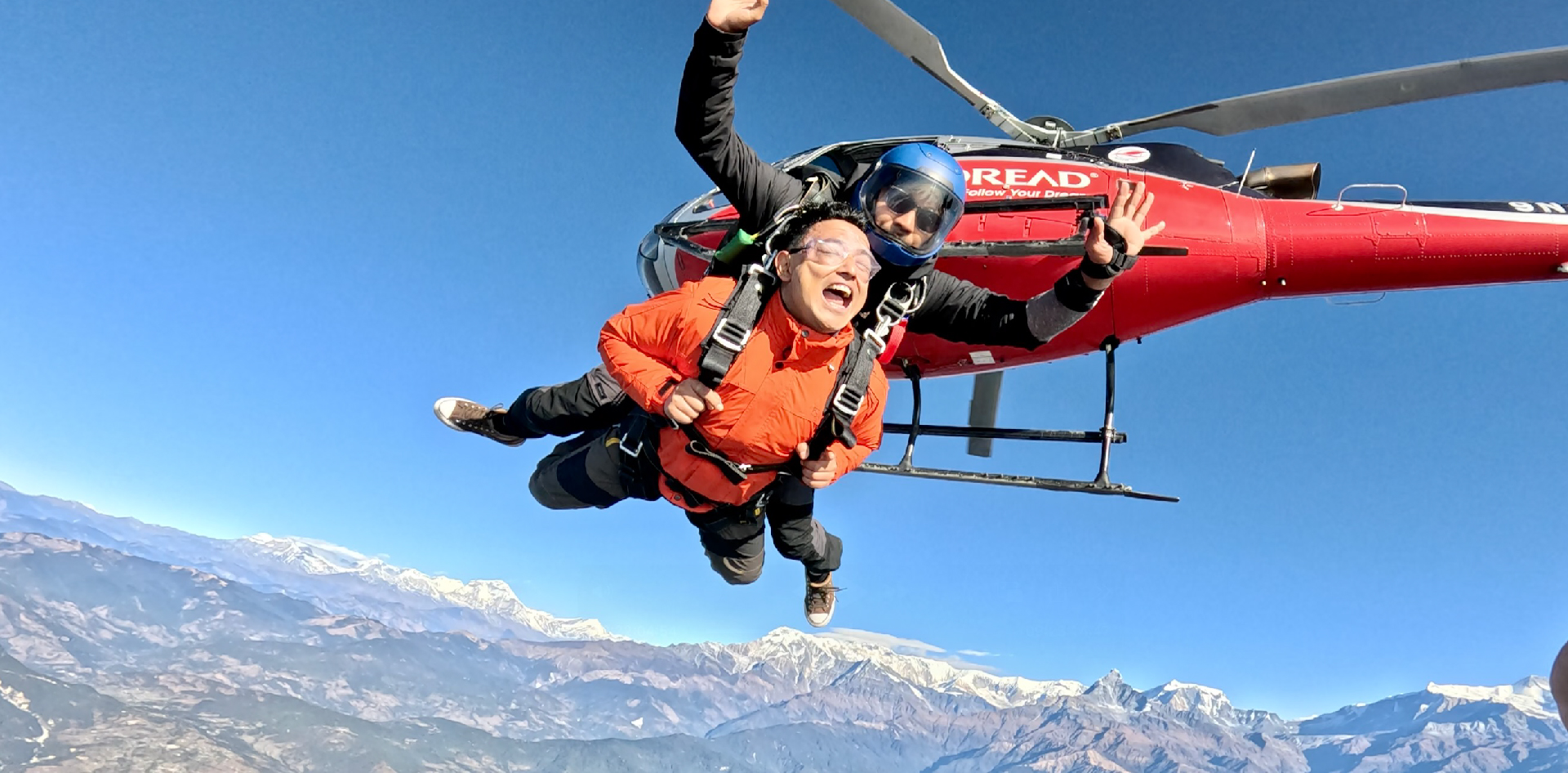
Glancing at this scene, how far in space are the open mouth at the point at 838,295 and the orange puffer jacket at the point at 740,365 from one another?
18cm

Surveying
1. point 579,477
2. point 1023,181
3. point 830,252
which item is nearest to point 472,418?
point 579,477

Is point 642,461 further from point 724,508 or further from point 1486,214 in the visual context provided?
point 1486,214

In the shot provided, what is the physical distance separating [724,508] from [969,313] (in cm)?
208

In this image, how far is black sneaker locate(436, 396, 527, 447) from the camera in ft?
24.3

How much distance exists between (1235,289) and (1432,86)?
199 centimetres

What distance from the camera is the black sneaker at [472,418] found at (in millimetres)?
7410

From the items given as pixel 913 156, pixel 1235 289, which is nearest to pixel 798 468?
pixel 913 156

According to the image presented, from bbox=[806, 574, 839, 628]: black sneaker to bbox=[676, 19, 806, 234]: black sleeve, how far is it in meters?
3.69

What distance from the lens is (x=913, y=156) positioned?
5203 mm

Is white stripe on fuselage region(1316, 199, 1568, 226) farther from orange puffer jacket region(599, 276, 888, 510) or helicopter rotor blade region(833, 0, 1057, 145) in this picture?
orange puffer jacket region(599, 276, 888, 510)

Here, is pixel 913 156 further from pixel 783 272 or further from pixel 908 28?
pixel 908 28

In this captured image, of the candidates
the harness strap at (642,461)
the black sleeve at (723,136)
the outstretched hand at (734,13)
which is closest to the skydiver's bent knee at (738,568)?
the harness strap at (642,461)

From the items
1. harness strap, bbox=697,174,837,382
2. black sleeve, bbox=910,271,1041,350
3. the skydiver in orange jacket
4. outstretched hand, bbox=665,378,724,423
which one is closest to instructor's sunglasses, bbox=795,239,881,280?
the skydiver in orange jacket

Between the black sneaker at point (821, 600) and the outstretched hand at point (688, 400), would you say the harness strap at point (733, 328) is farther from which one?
the black sneaker at point (821, 600)
